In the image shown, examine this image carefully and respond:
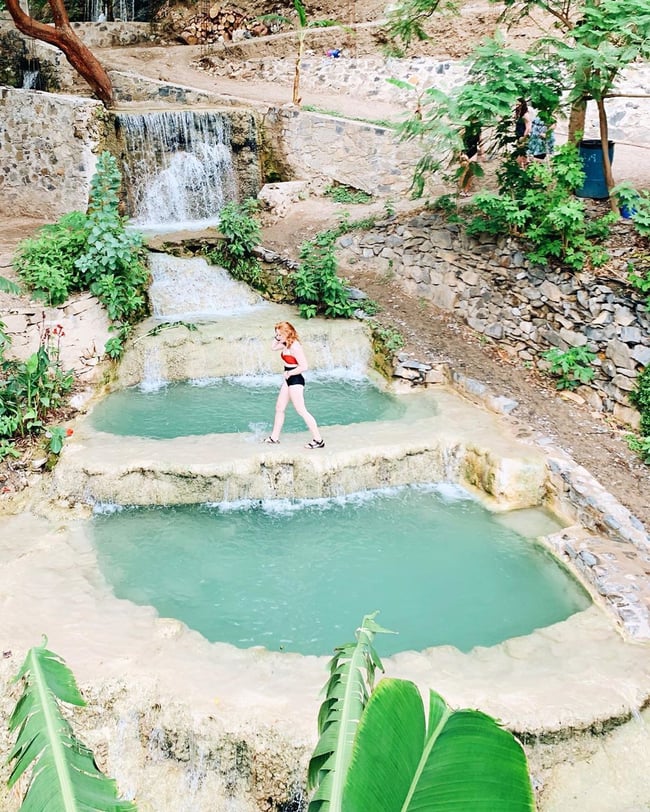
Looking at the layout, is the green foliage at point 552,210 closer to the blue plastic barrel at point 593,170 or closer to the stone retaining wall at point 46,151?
the blue plastic barrel at point 593,170

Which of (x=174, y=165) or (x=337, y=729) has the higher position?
(x=174, y=165)

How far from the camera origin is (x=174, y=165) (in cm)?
1238

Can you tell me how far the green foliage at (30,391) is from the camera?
7125mm

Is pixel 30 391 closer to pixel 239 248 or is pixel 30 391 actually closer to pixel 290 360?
pixel 290 360

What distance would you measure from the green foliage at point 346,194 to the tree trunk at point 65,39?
4764mm

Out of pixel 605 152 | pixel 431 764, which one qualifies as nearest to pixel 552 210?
pixel 605 152

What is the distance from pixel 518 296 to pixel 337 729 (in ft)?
25.2

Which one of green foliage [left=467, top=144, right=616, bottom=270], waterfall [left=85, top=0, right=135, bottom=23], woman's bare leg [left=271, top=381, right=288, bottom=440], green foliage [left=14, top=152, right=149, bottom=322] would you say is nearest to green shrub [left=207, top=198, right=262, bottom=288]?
green foliage [left=14, top=152, right=149, bottom=322]

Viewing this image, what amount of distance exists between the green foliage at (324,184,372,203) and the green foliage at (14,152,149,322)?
14.2 feet

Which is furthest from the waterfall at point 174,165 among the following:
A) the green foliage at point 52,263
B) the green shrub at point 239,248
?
the green foliage at point 52,263

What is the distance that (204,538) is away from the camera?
6039 millimetres

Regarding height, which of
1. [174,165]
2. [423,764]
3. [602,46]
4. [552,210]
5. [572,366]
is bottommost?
[572,366]

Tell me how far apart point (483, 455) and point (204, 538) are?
2840mm

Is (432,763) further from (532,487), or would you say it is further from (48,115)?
(48,115)
